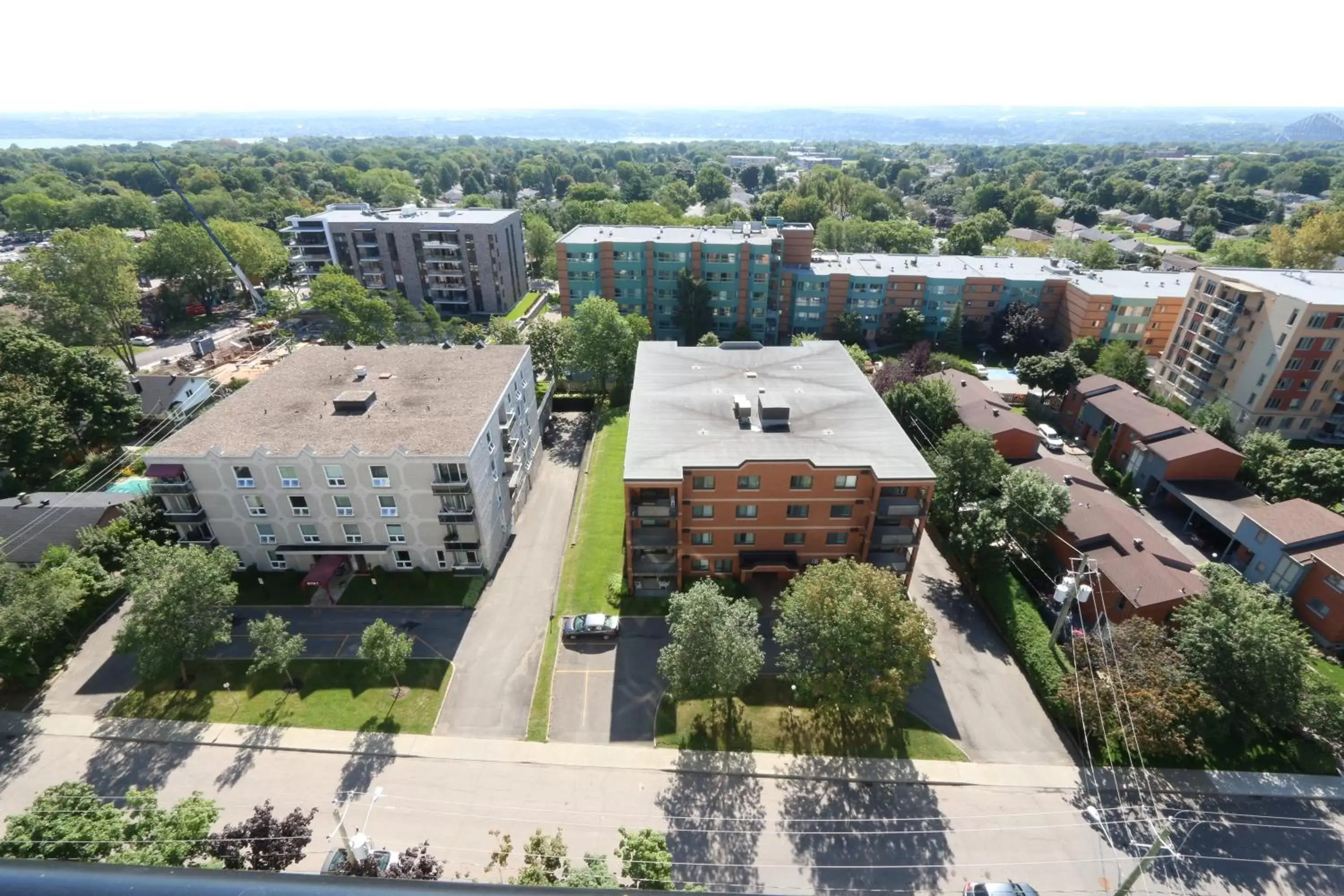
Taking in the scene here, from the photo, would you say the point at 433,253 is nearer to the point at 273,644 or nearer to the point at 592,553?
the point at 592,553

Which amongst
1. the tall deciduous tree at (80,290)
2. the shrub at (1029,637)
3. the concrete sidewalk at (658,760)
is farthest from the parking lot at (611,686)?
the tall deciduous tree at (80,290)

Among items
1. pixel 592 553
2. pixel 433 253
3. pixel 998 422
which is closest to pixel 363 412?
pixel 592 553

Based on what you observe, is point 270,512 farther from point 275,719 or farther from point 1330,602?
point 1330,602

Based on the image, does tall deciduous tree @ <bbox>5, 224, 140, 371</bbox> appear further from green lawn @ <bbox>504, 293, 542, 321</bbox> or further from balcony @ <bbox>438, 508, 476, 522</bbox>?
balcony @ <bbox>438, 508, 476, 522</bbox>

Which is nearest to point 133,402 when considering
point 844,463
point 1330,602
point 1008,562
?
point 844,463

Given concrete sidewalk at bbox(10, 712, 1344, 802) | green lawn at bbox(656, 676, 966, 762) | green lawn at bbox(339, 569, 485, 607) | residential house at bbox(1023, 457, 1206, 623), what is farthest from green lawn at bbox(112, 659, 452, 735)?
residential house at bbox(1023, 457, 1206, 623)

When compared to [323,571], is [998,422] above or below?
above
